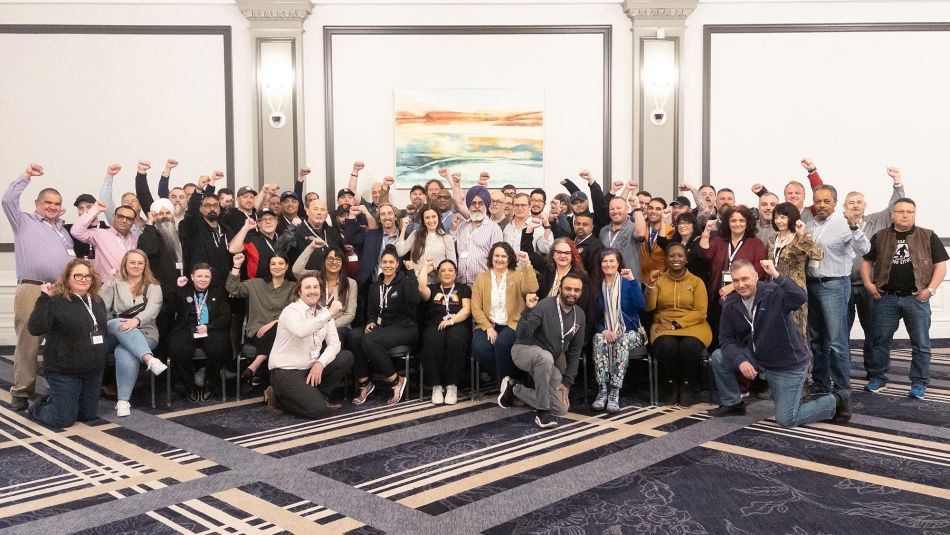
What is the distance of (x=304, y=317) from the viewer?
4234 millimetres

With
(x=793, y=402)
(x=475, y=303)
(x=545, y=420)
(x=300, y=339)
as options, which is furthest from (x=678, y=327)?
(x=300, y=339)

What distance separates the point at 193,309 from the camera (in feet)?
15.0

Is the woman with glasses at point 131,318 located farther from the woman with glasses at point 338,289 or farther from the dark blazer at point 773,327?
the dark blazer at point 773,327

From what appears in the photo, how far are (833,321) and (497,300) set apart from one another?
2163 millimetres

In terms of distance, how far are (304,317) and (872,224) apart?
4253 mm

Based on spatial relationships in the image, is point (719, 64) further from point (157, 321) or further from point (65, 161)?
point (65, 161)

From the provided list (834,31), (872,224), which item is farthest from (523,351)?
(834,31)

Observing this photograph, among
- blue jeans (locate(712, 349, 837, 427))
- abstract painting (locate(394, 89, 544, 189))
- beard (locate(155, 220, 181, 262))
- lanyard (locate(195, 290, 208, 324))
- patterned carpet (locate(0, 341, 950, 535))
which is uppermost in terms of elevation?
abstract painting (locate(394, 89, 544, 189))

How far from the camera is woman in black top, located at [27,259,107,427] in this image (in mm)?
3920

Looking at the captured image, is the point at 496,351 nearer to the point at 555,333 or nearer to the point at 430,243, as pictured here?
the point at 555,333

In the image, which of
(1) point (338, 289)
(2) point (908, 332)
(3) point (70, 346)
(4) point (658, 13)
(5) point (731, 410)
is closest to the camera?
(3) point (70, 346)

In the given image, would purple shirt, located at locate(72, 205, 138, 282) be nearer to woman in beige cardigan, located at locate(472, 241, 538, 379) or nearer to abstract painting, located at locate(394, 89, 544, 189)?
woman in beige cardigan, located at locate(472, 241, 538, 379)

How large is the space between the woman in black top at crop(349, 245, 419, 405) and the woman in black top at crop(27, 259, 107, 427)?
1523 millimetres

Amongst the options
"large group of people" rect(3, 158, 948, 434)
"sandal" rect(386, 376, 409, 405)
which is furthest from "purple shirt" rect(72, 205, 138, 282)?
"sandal" rect(386, 376, 409, 405)
